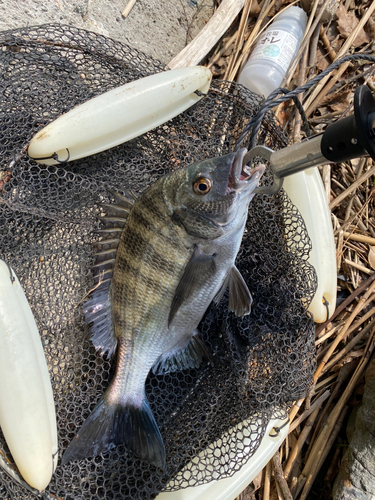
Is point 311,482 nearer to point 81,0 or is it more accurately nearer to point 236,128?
point 236,128

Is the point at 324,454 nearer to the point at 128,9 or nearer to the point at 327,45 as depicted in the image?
the point at 327,45

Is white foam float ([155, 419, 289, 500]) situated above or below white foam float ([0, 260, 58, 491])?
below

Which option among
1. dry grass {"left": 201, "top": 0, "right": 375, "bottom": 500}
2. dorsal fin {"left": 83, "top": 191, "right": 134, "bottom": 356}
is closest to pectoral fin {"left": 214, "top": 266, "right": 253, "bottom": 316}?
dorsal fin {"left": 83, "top": 191, "right": 134, "bottom": 356}

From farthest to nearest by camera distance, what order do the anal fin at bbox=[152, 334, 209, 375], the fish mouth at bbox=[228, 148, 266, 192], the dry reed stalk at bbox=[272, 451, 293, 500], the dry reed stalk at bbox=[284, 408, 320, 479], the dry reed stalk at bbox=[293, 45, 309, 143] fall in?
the dry reed stalk at bbox=[293, 45, 309, 143] < the dry reed stalk at bbox=[284, 408, 320, 479] < the dry reed stalk at bbox=[272, 451, 293, 500] < the anal fin at bbox=[152, 334, 209, 375] < the fish mouth at bbox=[228, 148, 266, 192]

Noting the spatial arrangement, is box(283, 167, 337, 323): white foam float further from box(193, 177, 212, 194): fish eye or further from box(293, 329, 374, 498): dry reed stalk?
box(193, 177, 212, 194): fish eye

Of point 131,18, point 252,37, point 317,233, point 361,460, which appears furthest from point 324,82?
point 361,460

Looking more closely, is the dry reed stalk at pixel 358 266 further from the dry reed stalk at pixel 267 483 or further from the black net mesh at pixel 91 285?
the dry reed stalk at pixel 267 483
